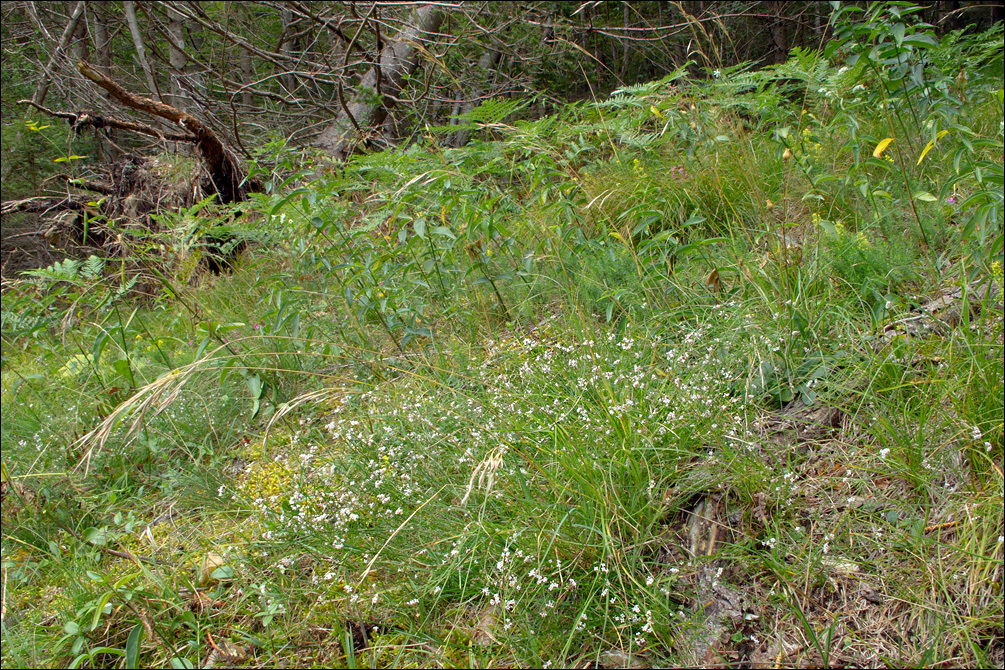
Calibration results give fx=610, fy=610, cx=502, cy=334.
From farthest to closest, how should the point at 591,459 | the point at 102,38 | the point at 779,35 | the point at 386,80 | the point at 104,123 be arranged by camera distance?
the point at 102,38, the point at 779,35, the point at 386,80, the point at 104,123, the point at 591,459

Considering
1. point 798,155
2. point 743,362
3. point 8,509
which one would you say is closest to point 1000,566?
point 743,362

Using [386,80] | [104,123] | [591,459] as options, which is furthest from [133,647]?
[386,80]

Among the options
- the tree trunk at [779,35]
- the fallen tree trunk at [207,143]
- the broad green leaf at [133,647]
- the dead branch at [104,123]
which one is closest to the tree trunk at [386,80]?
the fallen tree trunk at [207,143]

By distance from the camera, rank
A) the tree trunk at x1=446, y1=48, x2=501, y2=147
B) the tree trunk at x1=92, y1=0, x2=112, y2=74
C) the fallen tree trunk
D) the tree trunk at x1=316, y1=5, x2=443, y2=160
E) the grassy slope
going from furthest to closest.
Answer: the tree trunk at x1=92, y1=0, x2=112, y2=74 → the tree trunk at x1=446, y1=48, x2=501, y2=147 → the tree trunk at x1=316, y1=5, x2=443, y2=160 → the fallen tree trunk → the grassy slope

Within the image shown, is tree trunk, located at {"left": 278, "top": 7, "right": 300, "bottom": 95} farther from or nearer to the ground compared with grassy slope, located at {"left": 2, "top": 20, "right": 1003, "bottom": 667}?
farther from the ground

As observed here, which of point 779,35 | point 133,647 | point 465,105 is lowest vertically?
point 133,647

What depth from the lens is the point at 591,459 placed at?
5.76ft

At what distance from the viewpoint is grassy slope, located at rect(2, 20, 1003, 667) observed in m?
1.51

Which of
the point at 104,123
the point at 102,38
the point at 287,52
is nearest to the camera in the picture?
the point at 104,123

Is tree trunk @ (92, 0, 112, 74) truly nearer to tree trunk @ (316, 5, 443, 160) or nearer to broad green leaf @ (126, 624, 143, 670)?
tree trunk @ (316, 5, 443, 160)

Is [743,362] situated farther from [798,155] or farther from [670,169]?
[670,169]

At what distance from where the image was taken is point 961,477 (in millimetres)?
1504

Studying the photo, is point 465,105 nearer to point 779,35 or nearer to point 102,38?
point 779,35

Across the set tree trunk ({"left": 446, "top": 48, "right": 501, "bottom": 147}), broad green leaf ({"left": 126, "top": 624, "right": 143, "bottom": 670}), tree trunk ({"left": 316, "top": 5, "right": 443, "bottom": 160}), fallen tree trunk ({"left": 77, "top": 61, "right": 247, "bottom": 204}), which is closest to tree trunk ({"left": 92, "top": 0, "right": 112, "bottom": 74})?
fallen tree trunk ({"left": 77, "top": 61, "right": 247, "bottom": 204})
